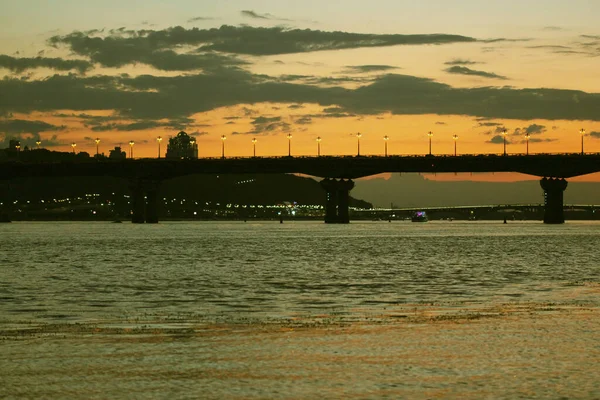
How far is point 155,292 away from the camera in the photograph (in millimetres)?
39281

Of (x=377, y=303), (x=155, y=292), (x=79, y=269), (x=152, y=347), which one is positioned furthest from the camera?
(x=79, y=269)

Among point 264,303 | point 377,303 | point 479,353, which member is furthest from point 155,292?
point 479,353

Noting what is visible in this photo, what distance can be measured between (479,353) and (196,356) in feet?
18.0

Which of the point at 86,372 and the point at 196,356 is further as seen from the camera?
the point at 196,356

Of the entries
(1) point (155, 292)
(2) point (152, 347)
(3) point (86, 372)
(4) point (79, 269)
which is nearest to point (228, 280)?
(1) point (155, 292)

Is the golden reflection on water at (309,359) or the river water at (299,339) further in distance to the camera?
the river water at (299,339)

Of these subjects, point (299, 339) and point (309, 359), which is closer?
point (309, 359)

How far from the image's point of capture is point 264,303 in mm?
33688

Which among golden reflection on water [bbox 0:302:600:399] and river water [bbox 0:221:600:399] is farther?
river water [bbox 0:221:600:399]

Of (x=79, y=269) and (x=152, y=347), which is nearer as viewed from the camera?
→ (x=152, y=347)

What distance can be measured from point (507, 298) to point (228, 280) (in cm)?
1571

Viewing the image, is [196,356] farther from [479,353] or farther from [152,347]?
[479,353]

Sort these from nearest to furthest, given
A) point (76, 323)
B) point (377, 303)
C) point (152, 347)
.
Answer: point (152, 347) < point (76, 323) < point (377, 303)

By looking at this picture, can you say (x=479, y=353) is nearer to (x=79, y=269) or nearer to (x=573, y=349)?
(x=573, y=349)
